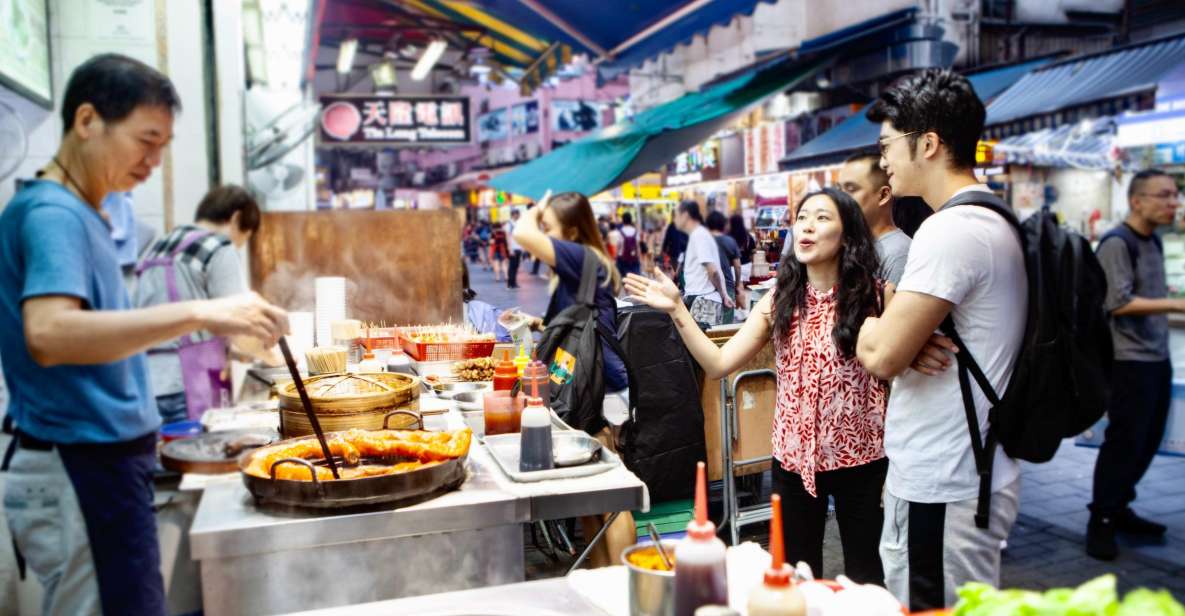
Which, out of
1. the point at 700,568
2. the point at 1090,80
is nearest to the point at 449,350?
the point at 700,568

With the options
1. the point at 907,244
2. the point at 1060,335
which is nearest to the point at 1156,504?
the point at 907,244

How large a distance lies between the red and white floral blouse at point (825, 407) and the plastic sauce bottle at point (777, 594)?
1499mm

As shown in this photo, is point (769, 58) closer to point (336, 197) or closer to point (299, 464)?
point (299, 464)

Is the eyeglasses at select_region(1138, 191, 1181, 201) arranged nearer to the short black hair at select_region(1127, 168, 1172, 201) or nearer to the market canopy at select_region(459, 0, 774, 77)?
the short black hair at select_region(1127, 168, 1172, 201)

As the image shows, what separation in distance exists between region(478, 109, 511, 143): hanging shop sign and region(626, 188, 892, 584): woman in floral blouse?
3815 centimetres

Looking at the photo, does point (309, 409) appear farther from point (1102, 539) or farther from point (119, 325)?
point (1102, 539)

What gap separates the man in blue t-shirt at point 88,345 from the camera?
175 centimetres

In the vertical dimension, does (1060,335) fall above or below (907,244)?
below

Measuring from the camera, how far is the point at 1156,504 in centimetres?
535

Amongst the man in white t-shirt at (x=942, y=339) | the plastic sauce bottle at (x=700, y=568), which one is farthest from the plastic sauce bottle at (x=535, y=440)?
the plastic sauce bottle at (x=700, y=568)

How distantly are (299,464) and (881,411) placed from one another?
1.88 metres

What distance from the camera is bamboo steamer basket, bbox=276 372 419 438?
260cm

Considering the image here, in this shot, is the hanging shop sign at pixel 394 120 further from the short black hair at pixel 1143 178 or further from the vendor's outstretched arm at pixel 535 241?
the short black hair at pixel 1143 178

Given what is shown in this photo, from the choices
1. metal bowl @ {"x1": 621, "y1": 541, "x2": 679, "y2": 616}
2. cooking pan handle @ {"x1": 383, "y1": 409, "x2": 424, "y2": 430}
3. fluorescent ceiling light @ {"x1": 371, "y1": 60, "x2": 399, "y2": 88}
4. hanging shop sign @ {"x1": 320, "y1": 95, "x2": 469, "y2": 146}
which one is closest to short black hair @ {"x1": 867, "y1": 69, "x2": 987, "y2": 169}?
metal bowl @ {"x1": 621, "y1": 541, "x2": 679, "y2": 616}
